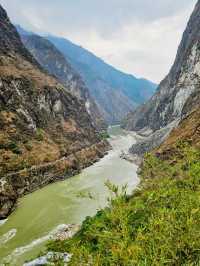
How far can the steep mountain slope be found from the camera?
237ft

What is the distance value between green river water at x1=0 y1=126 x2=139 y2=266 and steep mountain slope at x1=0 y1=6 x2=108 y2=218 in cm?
308

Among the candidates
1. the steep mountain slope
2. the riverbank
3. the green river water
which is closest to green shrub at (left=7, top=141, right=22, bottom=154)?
the steep mountain slope

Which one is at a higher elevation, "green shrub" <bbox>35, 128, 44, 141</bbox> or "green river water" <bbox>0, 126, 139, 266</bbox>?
"green shrub" <bbox>35, 128, 44, 141</bbox>

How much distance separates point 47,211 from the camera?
56844 mm

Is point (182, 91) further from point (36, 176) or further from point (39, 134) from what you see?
point (36, 176)

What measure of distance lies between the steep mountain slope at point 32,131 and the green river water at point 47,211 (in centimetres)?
308

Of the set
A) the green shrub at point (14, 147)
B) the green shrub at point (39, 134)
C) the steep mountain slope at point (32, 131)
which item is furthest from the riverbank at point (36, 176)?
the green shrub at point (39, 134)

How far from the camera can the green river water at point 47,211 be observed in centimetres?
4142

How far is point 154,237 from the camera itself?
36.4ft

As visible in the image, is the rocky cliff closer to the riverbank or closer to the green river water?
the riverbank

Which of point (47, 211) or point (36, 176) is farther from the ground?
point (36, 176)

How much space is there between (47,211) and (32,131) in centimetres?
3866

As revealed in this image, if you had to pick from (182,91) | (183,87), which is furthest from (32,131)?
(183,87)

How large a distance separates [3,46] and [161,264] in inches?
4917
